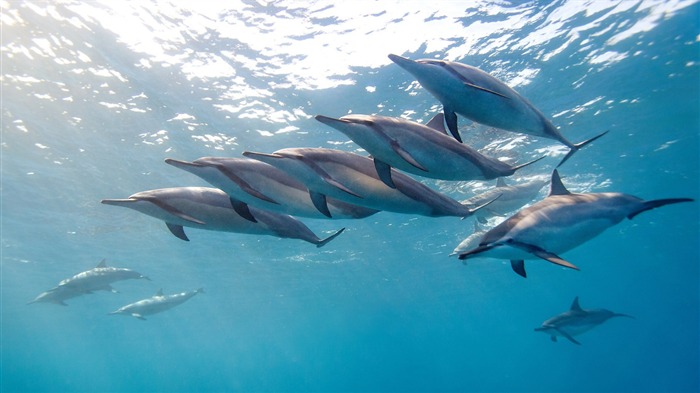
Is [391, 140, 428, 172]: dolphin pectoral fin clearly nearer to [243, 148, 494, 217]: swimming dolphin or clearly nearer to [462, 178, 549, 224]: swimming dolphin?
[243, 148, 494, 217]: swimming dolphin

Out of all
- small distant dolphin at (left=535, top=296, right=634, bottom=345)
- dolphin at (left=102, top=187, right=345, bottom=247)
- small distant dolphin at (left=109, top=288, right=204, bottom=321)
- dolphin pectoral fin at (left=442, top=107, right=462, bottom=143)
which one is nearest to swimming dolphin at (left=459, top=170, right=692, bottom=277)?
dolphin pectoral fin at (left=442, top=107, right=462, bottom=143)

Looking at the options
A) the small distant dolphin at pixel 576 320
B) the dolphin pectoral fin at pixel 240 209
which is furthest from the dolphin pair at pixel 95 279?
the small distant dolphin at pixel 576 320

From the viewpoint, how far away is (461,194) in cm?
2322

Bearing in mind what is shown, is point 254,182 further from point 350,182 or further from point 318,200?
point 350,182

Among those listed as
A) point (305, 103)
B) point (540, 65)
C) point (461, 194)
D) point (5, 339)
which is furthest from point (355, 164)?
point (5, 339)

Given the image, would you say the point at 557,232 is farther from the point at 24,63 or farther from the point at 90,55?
the point at 24,63

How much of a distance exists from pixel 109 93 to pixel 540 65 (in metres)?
15.0

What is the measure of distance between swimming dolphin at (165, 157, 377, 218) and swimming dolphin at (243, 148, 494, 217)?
0.21 meters

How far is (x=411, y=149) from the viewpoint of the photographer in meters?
3.01

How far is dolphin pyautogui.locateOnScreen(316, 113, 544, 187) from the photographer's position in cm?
285

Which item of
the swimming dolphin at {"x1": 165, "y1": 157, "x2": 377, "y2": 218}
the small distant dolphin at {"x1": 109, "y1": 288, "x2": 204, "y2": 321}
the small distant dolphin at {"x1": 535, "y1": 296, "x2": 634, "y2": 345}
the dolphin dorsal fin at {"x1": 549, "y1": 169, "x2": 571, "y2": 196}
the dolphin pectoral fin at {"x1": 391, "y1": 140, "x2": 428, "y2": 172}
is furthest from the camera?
the small distant dolphin at {"x1": 109, "y1": 288, "x2": 204, "y2": 321}

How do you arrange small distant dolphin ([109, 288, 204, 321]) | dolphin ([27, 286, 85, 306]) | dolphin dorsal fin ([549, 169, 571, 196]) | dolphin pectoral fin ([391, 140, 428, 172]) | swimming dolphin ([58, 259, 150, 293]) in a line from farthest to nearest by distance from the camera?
small distant dolphin ([109, 288, 204, 321]) → dolphin ([27, 286, 85, 306]) → swimming dolphin ([58, 259, 150, 293]) → dolphin dorsal fin ([549, 169, 571, 196]) → dolphin pectoral fin ([391, 140, 428, 172])

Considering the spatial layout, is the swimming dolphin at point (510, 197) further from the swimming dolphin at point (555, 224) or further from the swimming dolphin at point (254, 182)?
the swimming dolphin at point (254, 182)

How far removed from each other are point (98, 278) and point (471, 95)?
48.6 feet
